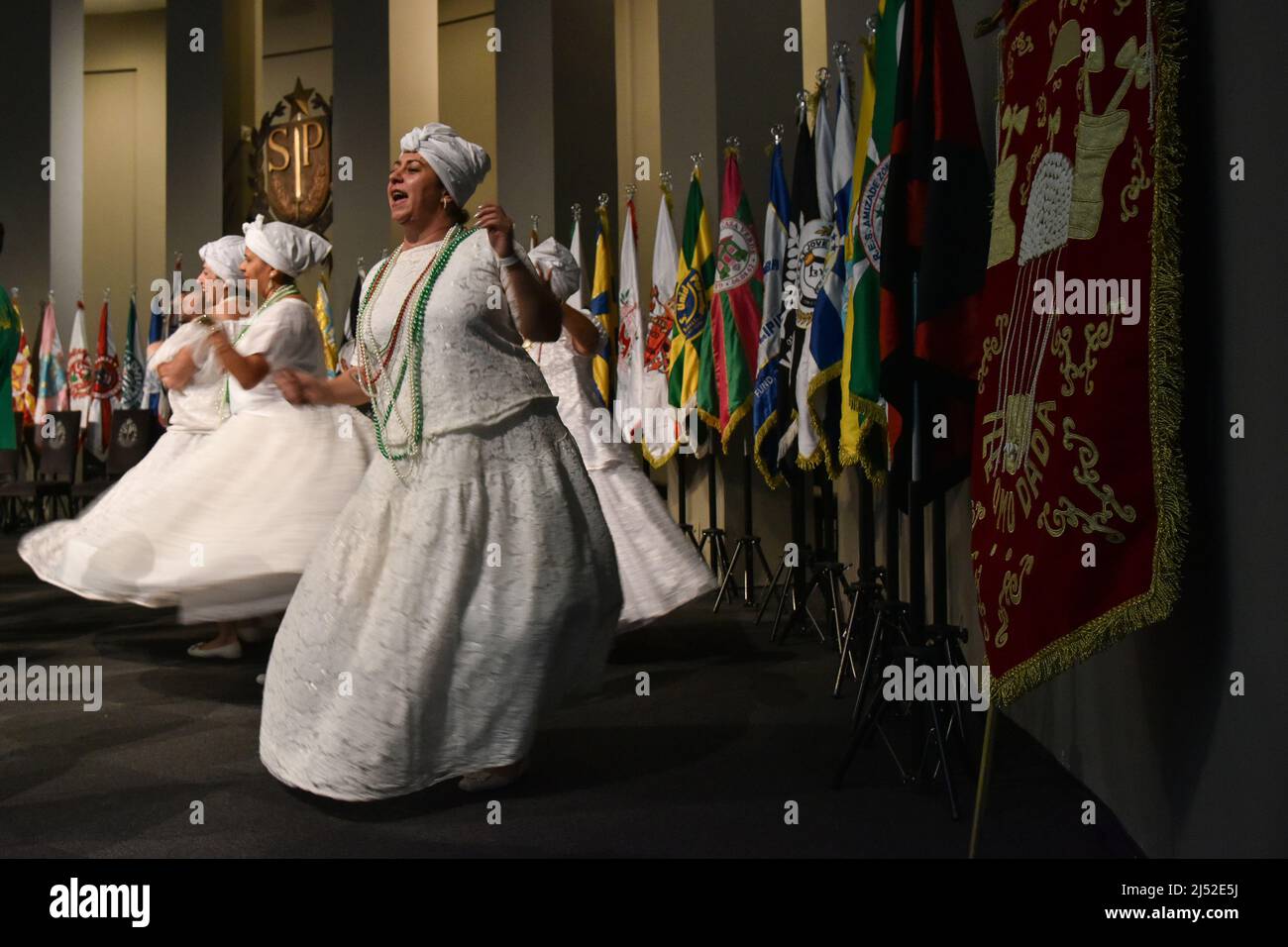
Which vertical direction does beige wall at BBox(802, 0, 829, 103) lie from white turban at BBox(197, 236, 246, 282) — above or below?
above

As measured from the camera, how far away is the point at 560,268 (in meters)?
4.74

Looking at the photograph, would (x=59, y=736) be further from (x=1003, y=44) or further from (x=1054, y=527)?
(x=1003, y=44)

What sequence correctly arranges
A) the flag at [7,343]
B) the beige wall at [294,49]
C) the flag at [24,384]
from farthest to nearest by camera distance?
the beige wall at [294,49] < the flag at [24,384] < the flag at [7,343]

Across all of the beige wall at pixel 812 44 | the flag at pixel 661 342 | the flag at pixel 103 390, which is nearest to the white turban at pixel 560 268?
the flag at pixel 661 342

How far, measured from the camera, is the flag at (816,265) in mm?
4309

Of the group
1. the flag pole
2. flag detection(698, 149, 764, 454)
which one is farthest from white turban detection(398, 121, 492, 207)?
the flag pole

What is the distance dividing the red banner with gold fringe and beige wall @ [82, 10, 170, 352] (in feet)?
44.5

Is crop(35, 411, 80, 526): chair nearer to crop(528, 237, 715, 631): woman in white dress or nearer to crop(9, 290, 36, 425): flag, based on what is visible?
crop(9, 290, 36, 425): flag

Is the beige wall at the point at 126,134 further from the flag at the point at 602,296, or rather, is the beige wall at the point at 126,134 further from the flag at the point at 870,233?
the flag at the point at 870,233

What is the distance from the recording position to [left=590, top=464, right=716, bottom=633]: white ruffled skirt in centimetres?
500

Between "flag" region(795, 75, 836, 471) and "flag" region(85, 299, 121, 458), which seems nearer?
"flag" region(795, 75, 836, 471)

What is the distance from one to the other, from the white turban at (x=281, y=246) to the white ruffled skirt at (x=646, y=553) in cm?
154

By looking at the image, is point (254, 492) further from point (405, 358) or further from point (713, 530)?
point (713, 530)

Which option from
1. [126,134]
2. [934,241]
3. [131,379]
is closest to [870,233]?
[934,241]
